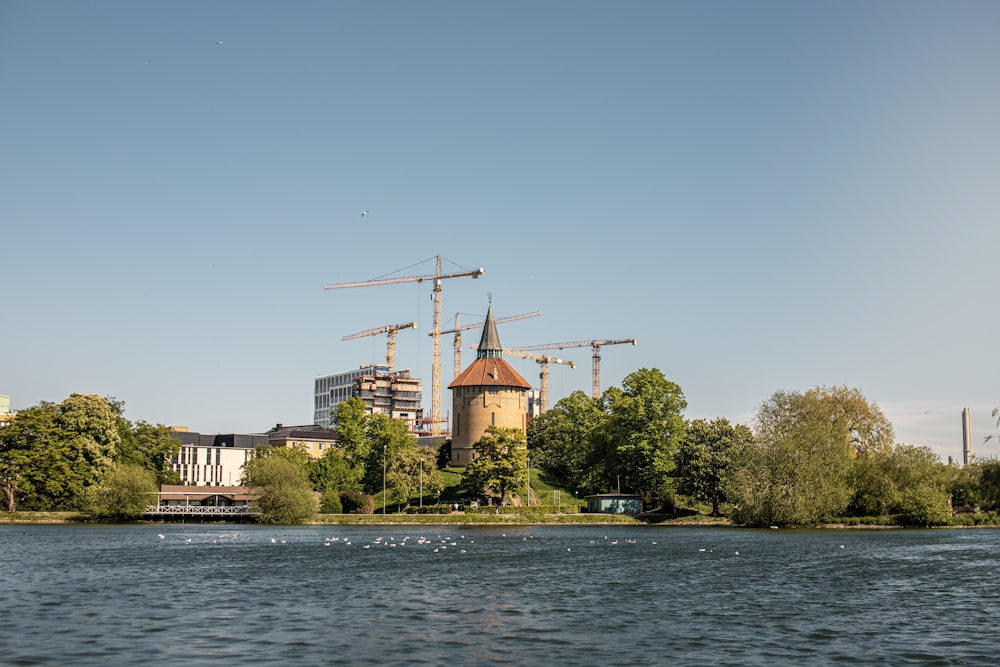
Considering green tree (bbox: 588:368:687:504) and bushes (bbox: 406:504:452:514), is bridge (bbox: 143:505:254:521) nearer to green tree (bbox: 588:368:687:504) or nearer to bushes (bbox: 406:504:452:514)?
bushes (bbox: 406:504:452:514)

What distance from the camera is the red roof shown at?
4715 inches

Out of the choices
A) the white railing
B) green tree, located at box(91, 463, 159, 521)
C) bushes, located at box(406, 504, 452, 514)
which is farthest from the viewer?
bushes, located at box(406, 504, 452, 514)

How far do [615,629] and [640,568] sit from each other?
61.3 ft

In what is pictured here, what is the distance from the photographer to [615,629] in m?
25.1

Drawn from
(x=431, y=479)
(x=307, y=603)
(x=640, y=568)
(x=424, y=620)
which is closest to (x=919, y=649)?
(x=424, y=620)

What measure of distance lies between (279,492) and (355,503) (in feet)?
50.5

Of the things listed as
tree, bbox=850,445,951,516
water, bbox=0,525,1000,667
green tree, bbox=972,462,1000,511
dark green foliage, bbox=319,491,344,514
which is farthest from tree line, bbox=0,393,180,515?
green tree, bbox=972,462,1000,511

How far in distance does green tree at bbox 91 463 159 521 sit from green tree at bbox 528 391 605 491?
4733 cm

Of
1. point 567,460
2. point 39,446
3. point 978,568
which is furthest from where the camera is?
point 567,460

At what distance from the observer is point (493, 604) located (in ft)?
98.4

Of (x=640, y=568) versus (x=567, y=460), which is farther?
(x=567, y=460)

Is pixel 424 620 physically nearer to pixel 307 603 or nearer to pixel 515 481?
pixel 307 603

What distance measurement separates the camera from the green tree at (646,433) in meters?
97.7

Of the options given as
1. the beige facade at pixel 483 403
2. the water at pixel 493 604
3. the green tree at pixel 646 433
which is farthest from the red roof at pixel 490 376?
the water at pixel 493 604
